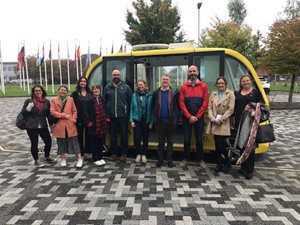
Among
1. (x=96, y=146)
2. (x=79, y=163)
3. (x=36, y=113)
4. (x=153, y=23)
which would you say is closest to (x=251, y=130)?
(x=96, y=146)

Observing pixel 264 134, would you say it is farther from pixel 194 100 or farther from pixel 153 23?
pixel 153 23

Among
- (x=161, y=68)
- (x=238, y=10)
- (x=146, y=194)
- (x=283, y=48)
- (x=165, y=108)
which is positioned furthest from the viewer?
(x=238, y=10)

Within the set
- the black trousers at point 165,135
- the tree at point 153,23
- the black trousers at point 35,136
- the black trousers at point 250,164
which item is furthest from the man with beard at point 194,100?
the tree at point 153,23

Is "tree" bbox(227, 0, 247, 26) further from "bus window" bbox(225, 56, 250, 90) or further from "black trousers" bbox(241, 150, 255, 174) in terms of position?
"black trousers" bbox(241, 150, 255, 174)

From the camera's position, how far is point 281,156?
6965 mm

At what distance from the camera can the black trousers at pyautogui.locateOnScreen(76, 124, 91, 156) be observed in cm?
646

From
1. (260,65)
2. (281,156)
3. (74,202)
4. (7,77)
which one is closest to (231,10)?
(260,65)

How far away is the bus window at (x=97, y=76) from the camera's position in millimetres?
6930

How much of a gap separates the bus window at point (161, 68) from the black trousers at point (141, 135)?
109 cm

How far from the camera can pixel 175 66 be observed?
6664 millimetres

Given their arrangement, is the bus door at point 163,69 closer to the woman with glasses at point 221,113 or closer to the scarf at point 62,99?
the woman with glasses at point 221,113

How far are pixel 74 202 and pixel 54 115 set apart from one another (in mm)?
2106

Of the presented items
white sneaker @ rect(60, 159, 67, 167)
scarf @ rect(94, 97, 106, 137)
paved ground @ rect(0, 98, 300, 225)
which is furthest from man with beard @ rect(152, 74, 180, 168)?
white sneaker @ rect(60, 159, 67, 167)

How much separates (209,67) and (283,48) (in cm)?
1156
